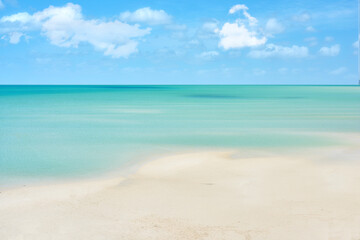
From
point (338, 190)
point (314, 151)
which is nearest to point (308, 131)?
point (314, 151)

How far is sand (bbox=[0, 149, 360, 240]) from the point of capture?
670 cm

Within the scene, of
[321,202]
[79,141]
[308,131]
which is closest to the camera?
[321,202]

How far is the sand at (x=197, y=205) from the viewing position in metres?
6.70

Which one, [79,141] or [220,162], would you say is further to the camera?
[79,141]

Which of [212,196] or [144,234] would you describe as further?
[212,196]

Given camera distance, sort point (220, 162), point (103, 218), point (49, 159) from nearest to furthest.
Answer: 1. point (103, 218)
2. point (220, 162)
3. point (49, 159)

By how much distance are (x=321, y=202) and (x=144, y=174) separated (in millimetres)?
4913

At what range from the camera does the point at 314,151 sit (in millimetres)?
A: 14078

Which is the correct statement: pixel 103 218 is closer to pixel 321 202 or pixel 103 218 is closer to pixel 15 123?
pixel 321 202

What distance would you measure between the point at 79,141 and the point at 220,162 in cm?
778

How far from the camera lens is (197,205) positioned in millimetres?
8000

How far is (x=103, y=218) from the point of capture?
288 inches

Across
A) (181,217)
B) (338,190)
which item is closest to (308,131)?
(338,190)

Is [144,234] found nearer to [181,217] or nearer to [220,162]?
[181,217]
